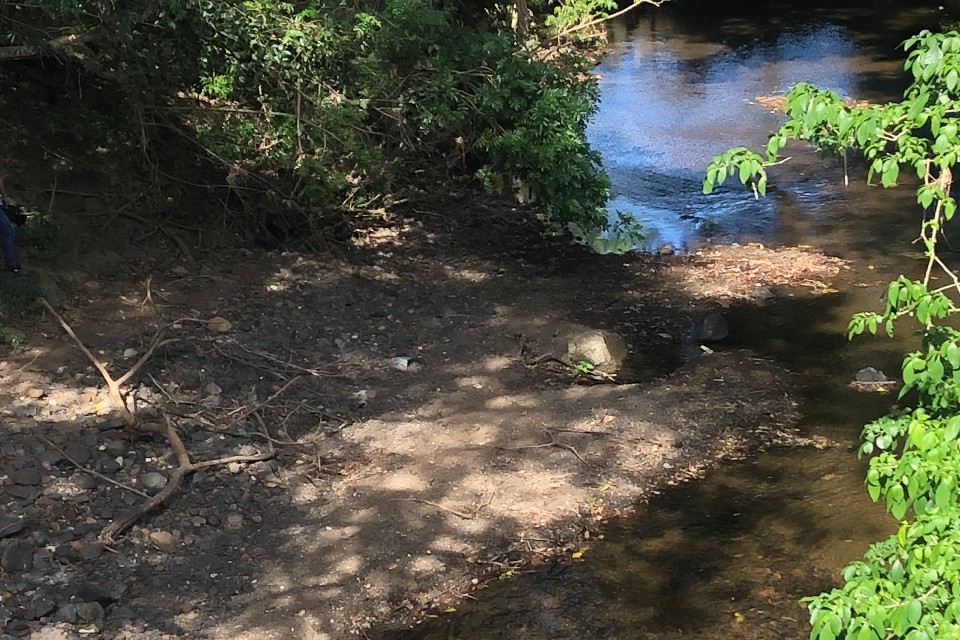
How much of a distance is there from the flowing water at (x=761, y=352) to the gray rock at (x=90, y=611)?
1974mm

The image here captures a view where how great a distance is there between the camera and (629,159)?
1484 centimetres

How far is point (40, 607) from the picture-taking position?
495cm

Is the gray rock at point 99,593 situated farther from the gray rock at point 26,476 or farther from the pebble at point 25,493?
the gray rock at point 26,476

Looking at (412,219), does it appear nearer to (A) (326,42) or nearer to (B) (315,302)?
(B) (315,302)

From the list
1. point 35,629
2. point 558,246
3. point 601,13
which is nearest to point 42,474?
point 35,629

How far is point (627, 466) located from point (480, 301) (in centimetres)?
338

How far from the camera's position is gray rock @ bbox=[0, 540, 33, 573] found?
518 centimetres

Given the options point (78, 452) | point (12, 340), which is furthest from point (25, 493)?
point (12, 340)

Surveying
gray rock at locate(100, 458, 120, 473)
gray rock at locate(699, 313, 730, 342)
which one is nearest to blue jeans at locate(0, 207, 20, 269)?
gray rock at locate(100, 458, 120, 473)

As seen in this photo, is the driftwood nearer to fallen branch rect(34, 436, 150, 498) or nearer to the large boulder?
fallen branch rect(34, 436, 150, 498)

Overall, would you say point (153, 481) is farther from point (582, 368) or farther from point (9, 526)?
point (582, 368)

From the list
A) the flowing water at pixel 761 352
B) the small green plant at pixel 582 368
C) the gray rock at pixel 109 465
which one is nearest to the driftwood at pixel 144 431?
the gray rock at pixel 109 465

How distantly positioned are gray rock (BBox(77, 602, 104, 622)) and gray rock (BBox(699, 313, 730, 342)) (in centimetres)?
616

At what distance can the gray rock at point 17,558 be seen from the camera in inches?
204
